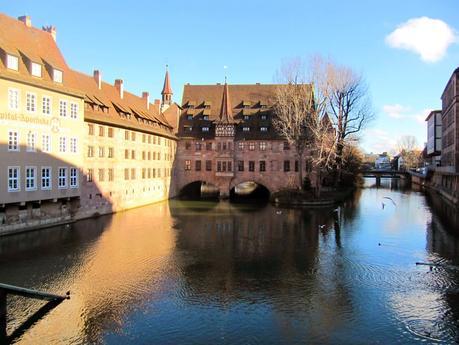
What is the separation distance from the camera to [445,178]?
207 feet

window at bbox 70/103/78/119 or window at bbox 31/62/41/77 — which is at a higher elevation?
window at bbox 31/62/41/77

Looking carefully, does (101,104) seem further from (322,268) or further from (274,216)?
(322,268)

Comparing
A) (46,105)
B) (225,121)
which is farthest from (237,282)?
(225,121)

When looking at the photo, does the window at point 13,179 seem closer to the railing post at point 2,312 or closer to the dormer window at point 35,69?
the dormer window at point 35,69

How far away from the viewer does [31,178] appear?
97.0ft

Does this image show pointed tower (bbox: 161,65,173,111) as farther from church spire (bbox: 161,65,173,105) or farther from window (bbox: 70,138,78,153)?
window (bbox: 70,138,78,153)

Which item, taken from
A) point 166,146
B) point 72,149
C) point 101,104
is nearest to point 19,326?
point 72,149

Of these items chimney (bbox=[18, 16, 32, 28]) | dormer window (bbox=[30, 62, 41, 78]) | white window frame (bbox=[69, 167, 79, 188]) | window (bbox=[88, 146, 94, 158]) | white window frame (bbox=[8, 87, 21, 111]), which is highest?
chimney (bbox=[18, 16, 32, 28])

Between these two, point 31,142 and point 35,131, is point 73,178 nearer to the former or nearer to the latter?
point 31,142

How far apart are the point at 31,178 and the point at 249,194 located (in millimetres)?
38561

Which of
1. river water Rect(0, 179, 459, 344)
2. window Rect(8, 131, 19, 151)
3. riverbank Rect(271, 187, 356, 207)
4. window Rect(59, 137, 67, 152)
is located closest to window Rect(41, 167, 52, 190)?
window Rect(59, 137, 67, 152)

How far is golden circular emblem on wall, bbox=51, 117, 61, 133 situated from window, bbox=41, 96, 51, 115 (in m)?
0.71

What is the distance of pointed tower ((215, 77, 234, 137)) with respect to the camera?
56.2 metres

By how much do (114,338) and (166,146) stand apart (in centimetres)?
4240
